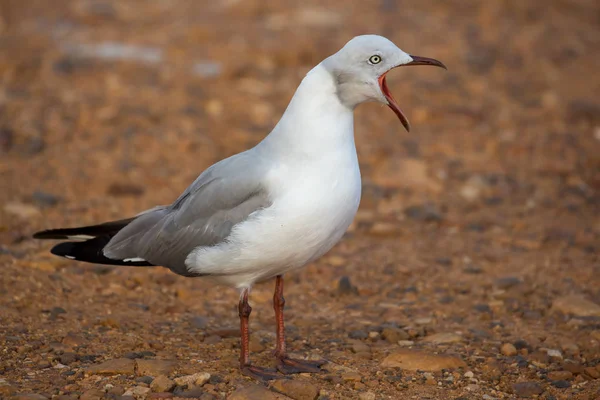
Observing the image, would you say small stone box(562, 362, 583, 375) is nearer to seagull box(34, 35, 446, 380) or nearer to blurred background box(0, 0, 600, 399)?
blurred background box(0, 0, 600, 399)

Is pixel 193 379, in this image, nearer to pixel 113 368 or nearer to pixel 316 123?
pixel 113 368

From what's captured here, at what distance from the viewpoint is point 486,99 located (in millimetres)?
10242

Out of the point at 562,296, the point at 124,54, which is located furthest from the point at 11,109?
the point at 562,296

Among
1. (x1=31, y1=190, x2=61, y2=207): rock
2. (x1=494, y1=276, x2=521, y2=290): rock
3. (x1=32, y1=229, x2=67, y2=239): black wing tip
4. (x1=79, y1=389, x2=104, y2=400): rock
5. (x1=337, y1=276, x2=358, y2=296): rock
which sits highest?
(x1=31, y1=190, x2=61, y2=207): rock

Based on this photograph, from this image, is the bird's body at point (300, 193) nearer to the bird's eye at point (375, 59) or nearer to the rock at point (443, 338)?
the bird's eye at point (375, 59)

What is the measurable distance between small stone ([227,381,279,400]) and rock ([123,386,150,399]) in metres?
A: 0.43

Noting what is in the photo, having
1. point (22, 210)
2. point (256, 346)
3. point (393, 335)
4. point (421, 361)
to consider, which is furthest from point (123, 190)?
point (421, 361)

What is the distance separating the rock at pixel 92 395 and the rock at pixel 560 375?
249cm

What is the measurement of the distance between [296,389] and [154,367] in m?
0.80

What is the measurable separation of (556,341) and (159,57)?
7.09m

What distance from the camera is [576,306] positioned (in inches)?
226

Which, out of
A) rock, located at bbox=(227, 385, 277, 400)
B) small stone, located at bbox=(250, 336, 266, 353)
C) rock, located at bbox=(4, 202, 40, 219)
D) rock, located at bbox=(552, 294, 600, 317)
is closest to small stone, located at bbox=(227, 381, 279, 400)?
rock, located at bbox=(227, 385, 277, 400)

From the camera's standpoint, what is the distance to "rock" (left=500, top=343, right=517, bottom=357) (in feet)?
16.6

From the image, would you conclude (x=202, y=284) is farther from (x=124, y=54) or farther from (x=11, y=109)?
(x=124, y=54)
